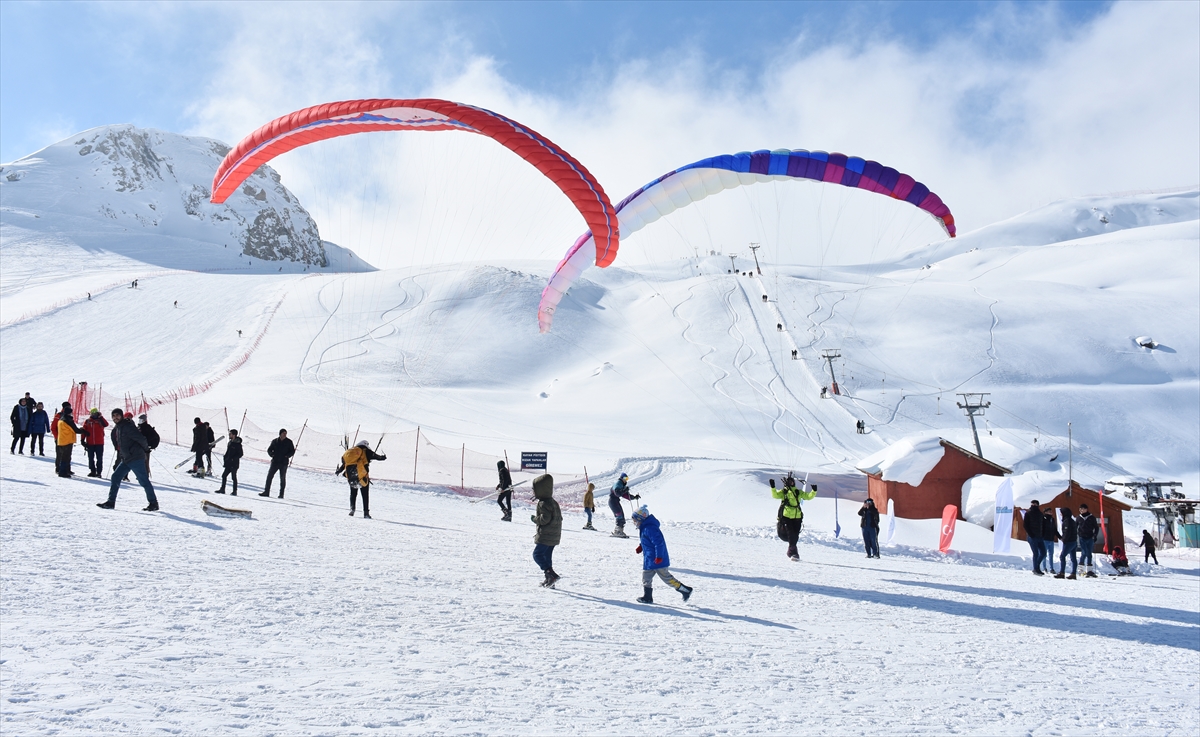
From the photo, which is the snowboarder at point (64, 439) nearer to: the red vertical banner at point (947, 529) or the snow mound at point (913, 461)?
the red vertical banner at point (947, 529)

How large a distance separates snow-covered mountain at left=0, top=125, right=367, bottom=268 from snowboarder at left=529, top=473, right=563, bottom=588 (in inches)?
3348

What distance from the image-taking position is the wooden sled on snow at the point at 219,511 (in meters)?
9.74

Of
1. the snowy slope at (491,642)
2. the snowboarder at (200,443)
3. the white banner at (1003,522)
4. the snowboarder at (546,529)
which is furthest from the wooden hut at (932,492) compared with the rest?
the snowboarder at (200,443)

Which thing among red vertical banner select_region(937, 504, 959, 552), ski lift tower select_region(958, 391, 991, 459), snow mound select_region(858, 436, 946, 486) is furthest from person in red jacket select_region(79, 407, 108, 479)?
ski lift tower select_region(958, 391, 991, 459)

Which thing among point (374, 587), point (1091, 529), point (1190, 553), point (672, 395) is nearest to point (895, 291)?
point (672, 395)

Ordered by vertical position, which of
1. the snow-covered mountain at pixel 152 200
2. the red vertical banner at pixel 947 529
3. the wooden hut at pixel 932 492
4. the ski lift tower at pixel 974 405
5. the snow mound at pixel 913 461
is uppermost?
the snow-covered mountain at pixel 152 200

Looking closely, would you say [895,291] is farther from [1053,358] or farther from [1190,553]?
[1190,553]

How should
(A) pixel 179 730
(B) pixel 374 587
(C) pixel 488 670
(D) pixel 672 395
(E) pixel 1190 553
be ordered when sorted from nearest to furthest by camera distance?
(A) pixel 179 730
(C) pixel 488 670
(B) pixel 374 587
(E) pixel 1190 553
(D) pixel 672 395

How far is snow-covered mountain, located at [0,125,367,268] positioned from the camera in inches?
3615

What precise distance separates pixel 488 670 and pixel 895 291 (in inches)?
2285

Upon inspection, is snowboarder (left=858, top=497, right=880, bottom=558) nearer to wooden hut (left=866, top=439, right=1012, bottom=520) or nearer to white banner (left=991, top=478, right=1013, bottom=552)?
white banner (left=991, top=478, right=1013, bottom=552)

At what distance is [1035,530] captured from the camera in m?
13.1

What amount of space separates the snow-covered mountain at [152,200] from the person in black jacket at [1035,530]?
3360 inches

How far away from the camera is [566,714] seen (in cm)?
421
